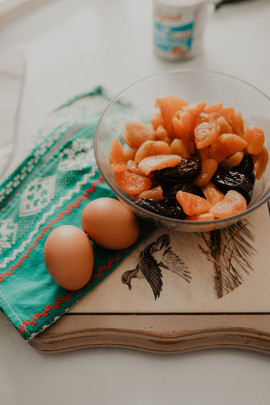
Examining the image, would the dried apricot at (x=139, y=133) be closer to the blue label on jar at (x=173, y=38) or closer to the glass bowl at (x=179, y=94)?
the glass bowl at (x=179, y=94)

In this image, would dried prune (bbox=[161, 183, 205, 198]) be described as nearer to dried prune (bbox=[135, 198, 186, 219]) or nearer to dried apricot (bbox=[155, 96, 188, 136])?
dried prune (bbox=[135, 198, 186, 219])

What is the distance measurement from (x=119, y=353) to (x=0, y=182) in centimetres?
58

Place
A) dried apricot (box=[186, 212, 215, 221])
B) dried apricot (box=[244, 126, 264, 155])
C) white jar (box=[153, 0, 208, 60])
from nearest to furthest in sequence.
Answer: dried apricot (box=[186, 212, 215, 221])
dried apricot (box=[244, 126, 264, 155])
white jar (box=[153, 0, 208, 60])

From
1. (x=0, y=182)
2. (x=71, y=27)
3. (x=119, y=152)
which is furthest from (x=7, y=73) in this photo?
(x=119, y=152)

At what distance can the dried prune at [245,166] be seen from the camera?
91cm

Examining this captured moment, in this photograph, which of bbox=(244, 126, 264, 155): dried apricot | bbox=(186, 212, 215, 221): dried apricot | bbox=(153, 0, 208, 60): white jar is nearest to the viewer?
bbox=(186, 212, 215, 221): dried apricot

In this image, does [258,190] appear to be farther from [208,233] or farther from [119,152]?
[119,152]

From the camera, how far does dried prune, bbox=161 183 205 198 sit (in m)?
0.87

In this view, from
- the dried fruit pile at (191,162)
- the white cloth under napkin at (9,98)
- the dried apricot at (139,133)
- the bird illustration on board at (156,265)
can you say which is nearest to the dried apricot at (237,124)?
the dried fruit pile at (191,162)

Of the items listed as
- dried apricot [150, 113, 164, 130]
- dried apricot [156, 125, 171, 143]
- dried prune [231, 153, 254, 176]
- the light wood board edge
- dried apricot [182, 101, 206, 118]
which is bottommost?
the light wood board edge

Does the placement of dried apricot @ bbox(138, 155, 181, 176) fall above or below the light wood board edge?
above

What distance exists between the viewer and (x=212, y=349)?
856mm

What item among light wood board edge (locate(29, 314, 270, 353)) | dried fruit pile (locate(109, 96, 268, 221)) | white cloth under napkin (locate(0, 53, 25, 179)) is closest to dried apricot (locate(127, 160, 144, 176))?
dried fruit pile (locate(109, 96, 268, 221))

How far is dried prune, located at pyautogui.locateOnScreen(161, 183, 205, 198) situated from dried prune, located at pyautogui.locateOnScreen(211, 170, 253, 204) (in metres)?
0.05
